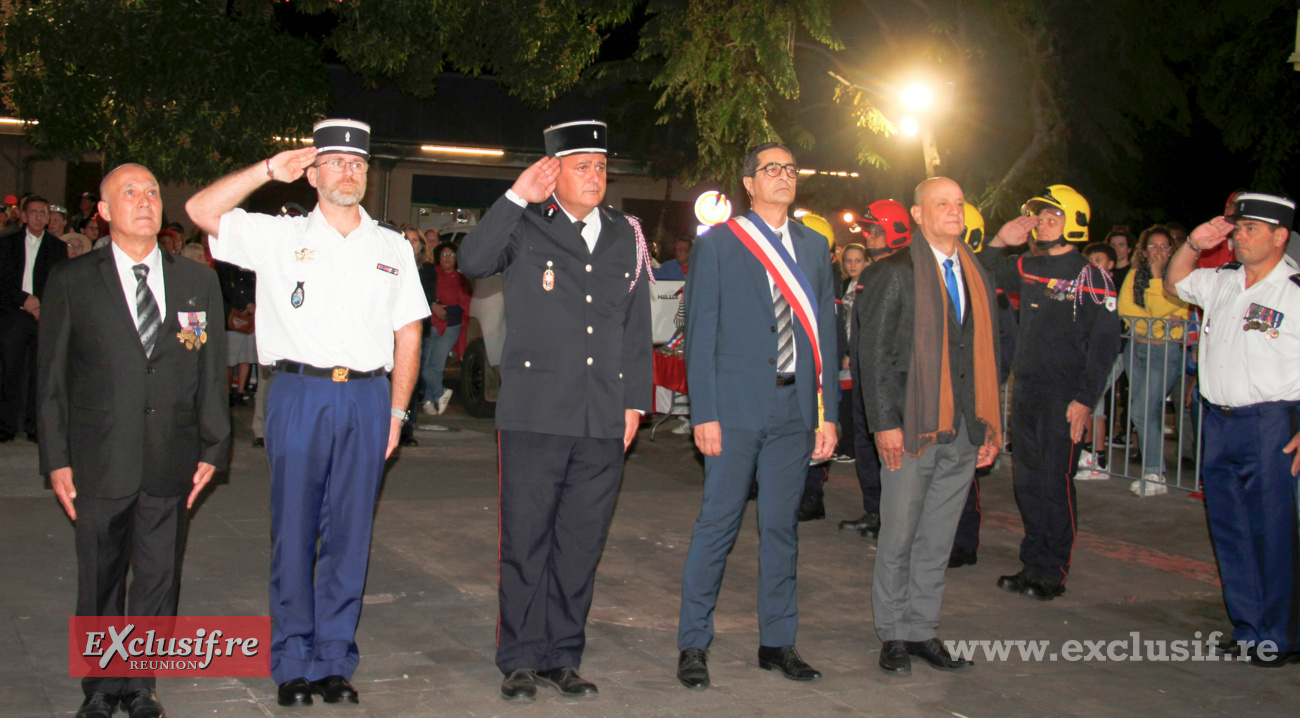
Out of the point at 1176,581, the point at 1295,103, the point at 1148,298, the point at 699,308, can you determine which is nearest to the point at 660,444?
the point at 1148,298

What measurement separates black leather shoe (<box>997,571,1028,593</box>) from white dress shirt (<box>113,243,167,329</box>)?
4.96m

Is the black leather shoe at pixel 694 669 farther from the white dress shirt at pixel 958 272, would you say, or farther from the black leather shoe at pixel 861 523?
the black leather shoe at pixel 861 523

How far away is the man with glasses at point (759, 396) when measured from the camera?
17.1 ft

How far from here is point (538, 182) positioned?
4.76 metres

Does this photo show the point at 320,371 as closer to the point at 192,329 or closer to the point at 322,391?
the point at 322,391

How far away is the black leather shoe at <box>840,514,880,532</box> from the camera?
8297 millimetres

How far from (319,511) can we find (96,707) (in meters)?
1.06

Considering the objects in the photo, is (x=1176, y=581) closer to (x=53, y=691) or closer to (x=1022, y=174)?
(x=53, y=691)

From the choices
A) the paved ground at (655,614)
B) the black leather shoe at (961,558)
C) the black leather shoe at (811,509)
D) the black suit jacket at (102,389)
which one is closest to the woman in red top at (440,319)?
the paved ground at (655,614)

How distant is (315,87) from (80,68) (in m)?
2.33

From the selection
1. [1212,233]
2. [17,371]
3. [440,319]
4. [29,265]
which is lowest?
[17,371]

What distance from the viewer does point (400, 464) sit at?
33.6 feet

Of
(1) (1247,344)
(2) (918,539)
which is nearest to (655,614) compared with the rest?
(2) (918,539)

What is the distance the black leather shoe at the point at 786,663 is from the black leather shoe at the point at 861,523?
3011mm
